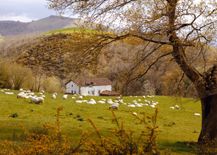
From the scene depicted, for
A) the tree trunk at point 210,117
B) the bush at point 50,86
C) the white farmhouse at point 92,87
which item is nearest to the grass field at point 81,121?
the tree trunk at point 210,117

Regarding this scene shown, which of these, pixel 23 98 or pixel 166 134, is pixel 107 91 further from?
pixel 166 134

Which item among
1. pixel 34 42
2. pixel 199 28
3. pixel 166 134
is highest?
pixel 34 42

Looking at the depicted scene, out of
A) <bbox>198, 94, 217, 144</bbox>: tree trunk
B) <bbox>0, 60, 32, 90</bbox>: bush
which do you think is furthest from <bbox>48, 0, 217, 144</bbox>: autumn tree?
<bbox>0, 60, 32, 90</bbox>: bush

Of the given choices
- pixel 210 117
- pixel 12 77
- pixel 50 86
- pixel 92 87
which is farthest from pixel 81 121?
pixel 92 87

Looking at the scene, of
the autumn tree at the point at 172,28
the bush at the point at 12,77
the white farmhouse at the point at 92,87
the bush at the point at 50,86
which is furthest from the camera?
the white farmhouse at the point at 92,87

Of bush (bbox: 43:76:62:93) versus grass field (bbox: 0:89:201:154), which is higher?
bush (bbox: 43:76:62:93)

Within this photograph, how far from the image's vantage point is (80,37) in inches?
754

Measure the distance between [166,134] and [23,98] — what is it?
14.4 meters

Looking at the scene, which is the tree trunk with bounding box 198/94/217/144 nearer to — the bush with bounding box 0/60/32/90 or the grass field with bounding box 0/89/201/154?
the grass field with bounding box 0/89/201/154

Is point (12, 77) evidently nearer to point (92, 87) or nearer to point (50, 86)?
point (50, 86)

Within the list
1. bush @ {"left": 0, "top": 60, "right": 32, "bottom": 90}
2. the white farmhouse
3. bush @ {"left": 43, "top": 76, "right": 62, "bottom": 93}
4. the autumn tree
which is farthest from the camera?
the white farmhouse

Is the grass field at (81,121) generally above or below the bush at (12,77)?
below

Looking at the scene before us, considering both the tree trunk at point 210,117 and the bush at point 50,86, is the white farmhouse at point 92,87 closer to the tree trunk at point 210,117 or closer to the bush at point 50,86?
the bush at point 50,86

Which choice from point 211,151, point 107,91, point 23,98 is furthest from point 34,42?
point 211,151
